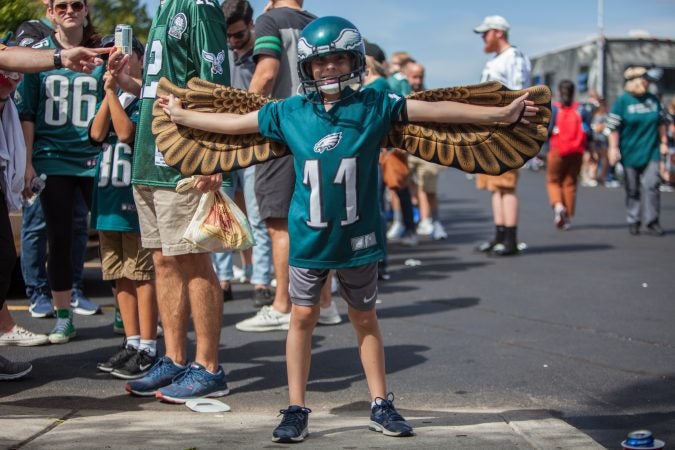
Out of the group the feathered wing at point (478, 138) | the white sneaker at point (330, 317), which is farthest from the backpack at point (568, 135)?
the feathered wing at point (478, 138)

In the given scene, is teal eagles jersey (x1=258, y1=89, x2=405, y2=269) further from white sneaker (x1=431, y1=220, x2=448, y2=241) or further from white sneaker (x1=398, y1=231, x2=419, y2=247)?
white sneaker (x1=431, y1=220, x2=448, y2=241)

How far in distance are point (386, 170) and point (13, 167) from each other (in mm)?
7269

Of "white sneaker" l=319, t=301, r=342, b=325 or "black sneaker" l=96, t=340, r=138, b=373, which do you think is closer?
"black sneaker" l=96, t=340, r=138, b=373

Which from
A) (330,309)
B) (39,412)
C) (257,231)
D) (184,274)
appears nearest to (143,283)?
(184,274)

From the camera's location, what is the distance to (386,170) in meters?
12.7

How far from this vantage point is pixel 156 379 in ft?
18.6

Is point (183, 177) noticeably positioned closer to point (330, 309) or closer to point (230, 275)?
point (330, 309)

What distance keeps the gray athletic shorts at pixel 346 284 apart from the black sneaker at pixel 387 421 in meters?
0.44

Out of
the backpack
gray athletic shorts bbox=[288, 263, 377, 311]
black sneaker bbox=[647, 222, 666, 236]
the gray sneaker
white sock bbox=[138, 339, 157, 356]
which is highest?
the backpack

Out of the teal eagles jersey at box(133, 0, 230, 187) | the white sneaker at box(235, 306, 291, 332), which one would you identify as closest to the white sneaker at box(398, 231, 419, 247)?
the white sneaker at box(235, 306, 291, 332)

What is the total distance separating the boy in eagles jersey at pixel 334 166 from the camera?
15.5 ft

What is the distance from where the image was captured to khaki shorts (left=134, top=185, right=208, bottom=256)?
18.2ft

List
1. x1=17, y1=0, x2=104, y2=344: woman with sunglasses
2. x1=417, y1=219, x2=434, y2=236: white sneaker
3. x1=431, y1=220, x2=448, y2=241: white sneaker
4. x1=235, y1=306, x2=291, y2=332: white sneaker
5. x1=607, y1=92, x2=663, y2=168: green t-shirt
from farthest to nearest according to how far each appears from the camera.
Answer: x1=417, y1=219, x2=434, y2=236: white sneaker → x1=431, y1=220, x2=448, y2=241: white sneaker → x1=607, y1=92, x2=663, y2=168: green t-shirt → x1=235, y1=306, x2=291, y2=332: white sneaker → x1=17, y1=0, x2=104, y2=344: woman with sunglasses

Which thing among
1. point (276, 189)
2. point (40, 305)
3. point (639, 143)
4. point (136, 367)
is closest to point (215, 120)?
point (136, 367)
